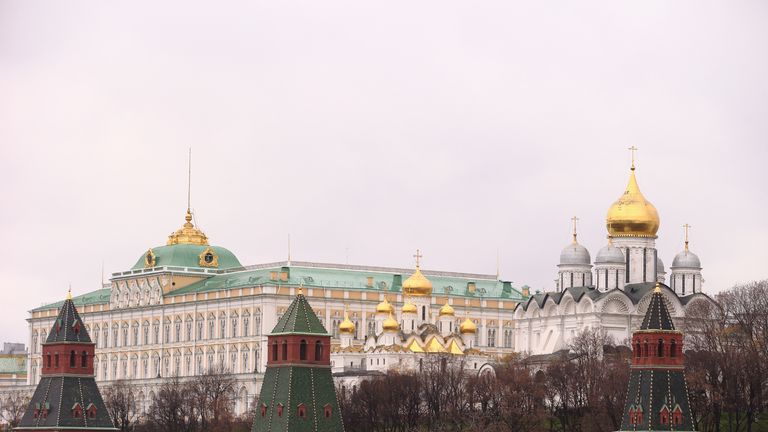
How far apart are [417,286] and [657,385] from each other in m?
84.0

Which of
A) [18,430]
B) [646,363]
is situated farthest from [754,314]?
[18,430]

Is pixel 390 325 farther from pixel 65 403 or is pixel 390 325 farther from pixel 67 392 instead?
pixel 65 403

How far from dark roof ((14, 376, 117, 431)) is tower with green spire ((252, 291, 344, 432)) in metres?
19.2

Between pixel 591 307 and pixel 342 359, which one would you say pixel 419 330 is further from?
pixel 591 307

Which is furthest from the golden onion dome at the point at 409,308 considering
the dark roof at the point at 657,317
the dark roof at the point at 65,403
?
the dark roof at the point at 657,317

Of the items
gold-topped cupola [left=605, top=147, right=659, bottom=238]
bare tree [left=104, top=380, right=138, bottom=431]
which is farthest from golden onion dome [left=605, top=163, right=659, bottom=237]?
bare tree [left=104, top=380, right=138, bottom=431]

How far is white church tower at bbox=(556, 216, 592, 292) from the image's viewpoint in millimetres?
177375

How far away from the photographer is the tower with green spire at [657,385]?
112250 mm

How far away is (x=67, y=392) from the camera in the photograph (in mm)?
122500

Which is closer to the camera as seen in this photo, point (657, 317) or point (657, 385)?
point (657, 385)

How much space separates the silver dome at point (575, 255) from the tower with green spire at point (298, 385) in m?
72.8

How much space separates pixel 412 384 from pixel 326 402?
56.5 m

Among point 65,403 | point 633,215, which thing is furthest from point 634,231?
point 65,403

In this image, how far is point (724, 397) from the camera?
13750 cm
